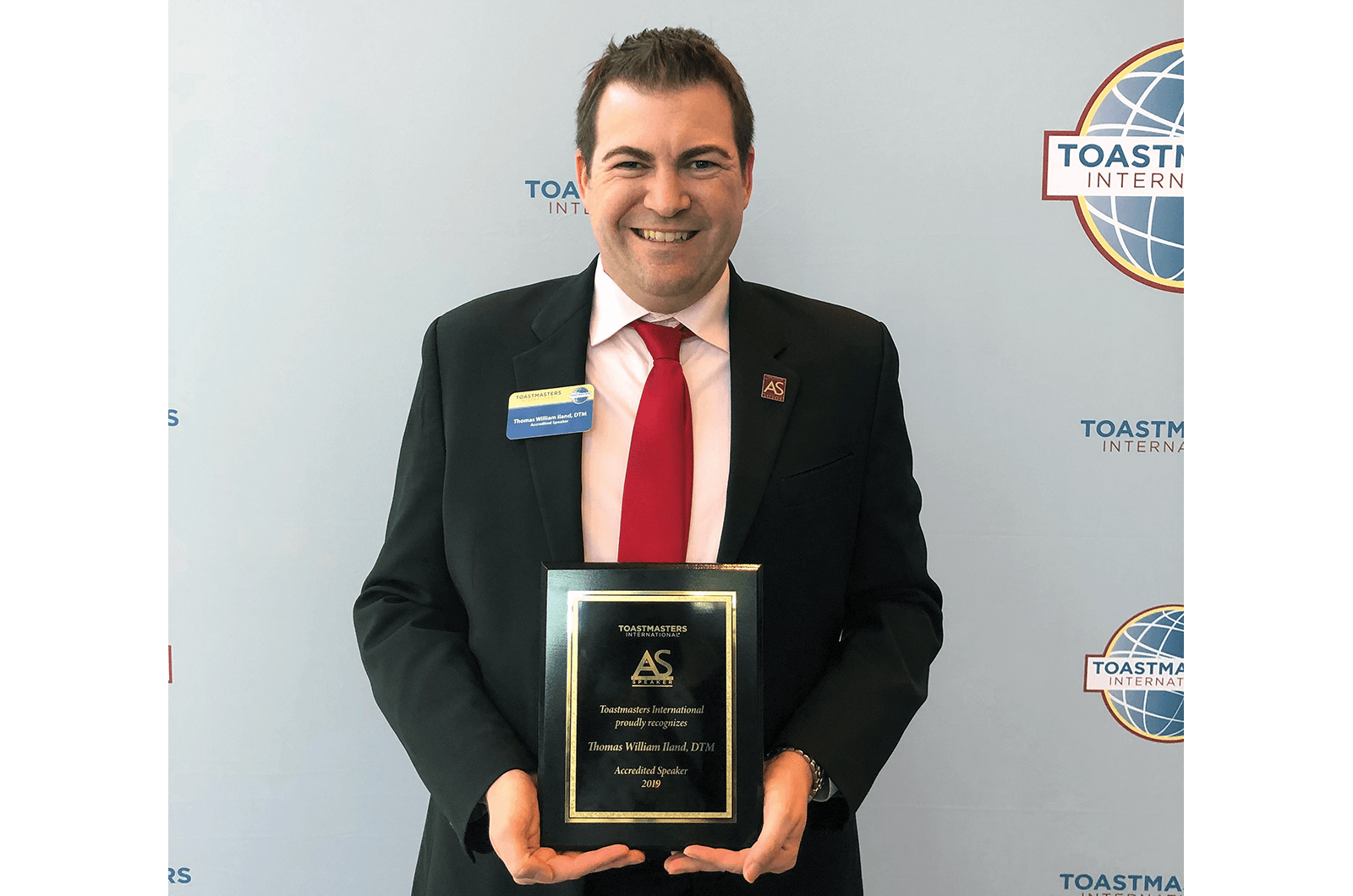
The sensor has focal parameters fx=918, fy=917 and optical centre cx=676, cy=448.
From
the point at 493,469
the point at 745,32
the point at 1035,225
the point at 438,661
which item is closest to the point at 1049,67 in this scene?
the point at 1035,225

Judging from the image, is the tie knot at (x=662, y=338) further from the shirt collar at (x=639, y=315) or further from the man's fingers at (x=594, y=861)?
the man's fingers at (x=594, y=861)

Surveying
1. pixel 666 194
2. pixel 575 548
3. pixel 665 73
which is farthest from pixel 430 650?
pixel 665 73

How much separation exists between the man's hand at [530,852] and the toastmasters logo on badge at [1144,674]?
1.56 meters

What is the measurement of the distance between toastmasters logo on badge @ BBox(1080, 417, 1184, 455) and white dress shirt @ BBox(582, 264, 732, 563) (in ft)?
3.92

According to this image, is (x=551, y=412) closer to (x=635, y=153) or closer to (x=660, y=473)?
(x=660, y=473)

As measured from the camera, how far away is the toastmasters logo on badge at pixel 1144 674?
2330 mm

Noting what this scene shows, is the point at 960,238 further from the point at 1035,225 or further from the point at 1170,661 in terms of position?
the point at 1170,661

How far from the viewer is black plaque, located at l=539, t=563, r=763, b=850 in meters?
1.28

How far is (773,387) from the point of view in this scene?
157cm

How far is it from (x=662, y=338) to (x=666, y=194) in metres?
0.25

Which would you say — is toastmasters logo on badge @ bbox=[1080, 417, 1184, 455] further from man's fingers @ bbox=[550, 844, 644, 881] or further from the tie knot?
man's fingers @ bbox=[550, 844, 644, 881]

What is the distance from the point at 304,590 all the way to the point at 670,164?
4.89 feet

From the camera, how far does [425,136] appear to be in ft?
7.45

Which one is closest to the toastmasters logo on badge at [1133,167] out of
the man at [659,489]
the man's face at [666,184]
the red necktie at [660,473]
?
the man at [659,489]
